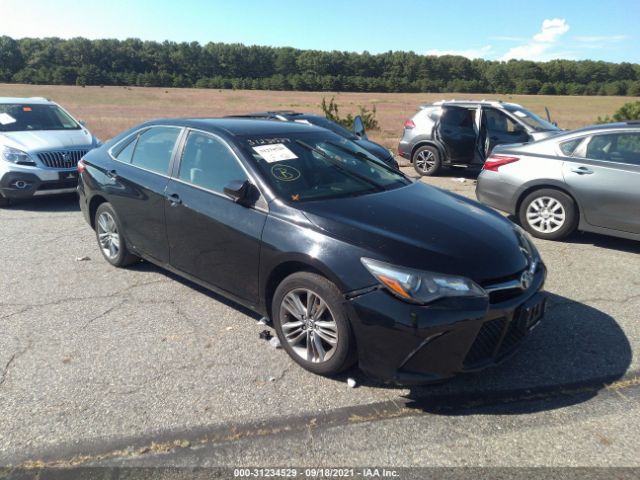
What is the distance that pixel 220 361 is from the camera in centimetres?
353

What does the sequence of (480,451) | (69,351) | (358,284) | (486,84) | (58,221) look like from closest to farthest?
1. (480,451)
2. (358,284)
3. (69,351)
4. (58,221)
5. (486,84)

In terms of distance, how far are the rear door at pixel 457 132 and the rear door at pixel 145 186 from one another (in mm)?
7318

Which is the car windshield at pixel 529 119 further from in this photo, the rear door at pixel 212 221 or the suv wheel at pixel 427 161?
the rear door at pixel 212 221

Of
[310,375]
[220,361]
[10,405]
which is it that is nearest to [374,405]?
[310,375]

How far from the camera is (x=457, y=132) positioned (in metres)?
10.7

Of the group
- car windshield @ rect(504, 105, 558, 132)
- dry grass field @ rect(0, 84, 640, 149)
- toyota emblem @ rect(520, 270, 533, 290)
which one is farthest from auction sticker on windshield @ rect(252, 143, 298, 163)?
dry grass field @ rect(0, 84, 640, 149)

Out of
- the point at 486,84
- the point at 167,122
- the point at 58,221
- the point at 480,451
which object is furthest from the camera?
the point at 486,84

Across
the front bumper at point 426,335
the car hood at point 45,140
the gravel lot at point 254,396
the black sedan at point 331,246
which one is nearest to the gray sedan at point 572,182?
the gravel lot at point 254,396

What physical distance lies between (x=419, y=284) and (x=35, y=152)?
283 inches

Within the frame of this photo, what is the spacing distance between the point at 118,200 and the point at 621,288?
16.1 ft

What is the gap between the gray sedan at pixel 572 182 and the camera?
224 inches

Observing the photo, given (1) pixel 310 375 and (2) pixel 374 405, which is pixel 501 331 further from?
(1) pixel 310 375

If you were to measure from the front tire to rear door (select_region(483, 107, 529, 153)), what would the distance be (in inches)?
314

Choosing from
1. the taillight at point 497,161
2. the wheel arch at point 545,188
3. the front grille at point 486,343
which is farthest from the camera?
the taillight at point 497,161
